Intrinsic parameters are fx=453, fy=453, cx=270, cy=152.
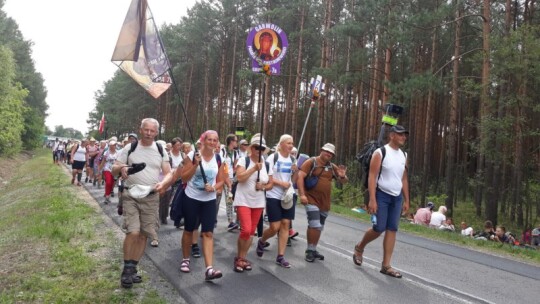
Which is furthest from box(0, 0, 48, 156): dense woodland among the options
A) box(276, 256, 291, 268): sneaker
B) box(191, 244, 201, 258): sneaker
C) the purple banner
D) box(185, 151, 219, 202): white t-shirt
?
box(276, 256, 291, 268): sneaker

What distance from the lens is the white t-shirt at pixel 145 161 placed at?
5.32m

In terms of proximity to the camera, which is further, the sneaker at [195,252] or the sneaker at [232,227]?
the sneaker at [232,227]

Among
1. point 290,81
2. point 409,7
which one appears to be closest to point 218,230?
→ point 409,7

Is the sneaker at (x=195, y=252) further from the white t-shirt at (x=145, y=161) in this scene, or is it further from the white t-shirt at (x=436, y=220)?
the white t-shirt at (x=436, y=220)

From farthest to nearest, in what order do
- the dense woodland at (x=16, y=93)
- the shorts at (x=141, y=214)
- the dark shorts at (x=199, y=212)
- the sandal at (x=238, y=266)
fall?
the dense woodland at (x=16, y=93) → the sandal at (x=238, y=266) → the dark shorts at (x=199, y=212) → the shorts at (x=141, y=214)

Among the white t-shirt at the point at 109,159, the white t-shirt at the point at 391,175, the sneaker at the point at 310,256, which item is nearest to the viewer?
the white t-shirt at the point at 391,175

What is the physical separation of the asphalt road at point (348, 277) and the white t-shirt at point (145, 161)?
1312mm

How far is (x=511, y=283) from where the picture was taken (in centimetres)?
664

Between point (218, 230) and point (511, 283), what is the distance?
5522 millimetres

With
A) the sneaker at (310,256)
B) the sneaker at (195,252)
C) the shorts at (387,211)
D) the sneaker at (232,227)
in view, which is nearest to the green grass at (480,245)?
the shorts at (387,211)

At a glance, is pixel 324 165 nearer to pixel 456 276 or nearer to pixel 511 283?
pixel 456 276

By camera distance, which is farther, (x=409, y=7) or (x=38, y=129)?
(x=38, y=129)

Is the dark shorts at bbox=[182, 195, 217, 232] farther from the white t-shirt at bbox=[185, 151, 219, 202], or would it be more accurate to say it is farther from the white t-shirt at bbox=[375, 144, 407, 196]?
the white t-shirt at bbox=[375, 144, 407, 196]

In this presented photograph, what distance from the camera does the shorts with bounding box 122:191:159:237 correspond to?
205 inches
